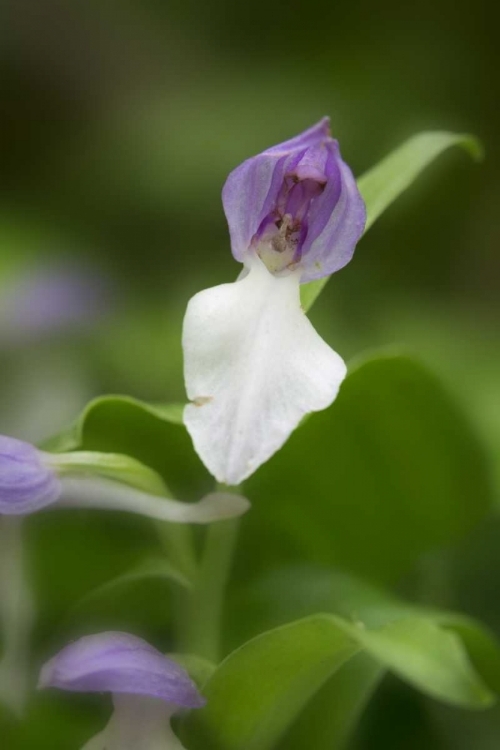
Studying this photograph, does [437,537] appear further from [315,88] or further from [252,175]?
[315,88]

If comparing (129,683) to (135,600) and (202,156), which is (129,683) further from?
(202,156)

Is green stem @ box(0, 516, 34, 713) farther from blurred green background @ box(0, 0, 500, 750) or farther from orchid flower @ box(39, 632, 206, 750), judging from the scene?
blurred green background @ box(0, 0, 500, 750)

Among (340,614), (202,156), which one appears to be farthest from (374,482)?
(202,156)

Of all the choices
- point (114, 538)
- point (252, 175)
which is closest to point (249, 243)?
point (252, 175)

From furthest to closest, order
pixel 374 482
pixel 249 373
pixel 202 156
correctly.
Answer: pixel 202 156, pixel 374 482, pixel 249 373

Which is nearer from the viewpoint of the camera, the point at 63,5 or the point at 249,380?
the point at 249,380

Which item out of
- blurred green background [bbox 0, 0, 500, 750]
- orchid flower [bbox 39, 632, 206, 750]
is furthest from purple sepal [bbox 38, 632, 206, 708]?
blurred green background [bbox 0, 0, 500, 750]
